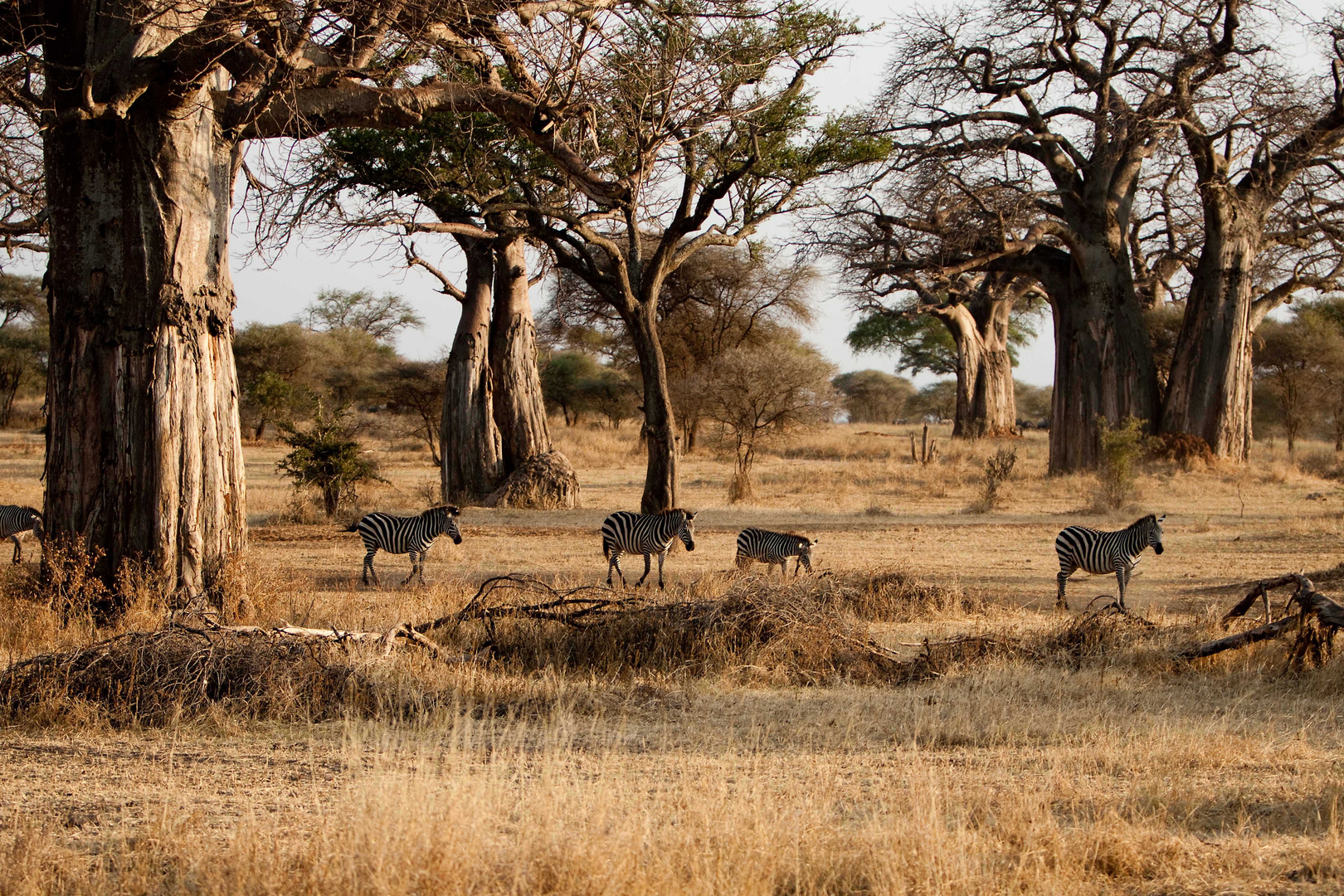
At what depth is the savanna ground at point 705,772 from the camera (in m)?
3.27

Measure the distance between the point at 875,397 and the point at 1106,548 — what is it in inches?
2121

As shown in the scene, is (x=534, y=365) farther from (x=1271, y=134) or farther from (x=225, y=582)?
(x=1271, y=134)

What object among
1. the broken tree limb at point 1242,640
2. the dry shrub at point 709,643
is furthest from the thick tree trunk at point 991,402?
the dry shrub at point 709,643

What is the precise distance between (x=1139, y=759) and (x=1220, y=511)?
47.6 feet

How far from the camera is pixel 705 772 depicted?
4.27 meters

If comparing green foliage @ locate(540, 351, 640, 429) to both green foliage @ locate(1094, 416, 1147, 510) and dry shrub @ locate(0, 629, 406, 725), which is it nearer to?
green foliage @ locate(1094, 416, 1147, 510)

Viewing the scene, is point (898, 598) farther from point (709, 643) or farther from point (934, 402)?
point (934, 402)

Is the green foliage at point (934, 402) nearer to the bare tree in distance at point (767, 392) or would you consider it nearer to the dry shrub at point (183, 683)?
the bare tree in distance at point (767, 392)

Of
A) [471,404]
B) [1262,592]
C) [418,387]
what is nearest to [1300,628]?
[1262,592]

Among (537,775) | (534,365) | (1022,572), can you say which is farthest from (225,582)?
(534,365)

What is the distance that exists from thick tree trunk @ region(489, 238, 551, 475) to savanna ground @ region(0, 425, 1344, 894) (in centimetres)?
912

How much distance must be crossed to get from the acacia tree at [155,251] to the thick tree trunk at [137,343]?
1 centimetres

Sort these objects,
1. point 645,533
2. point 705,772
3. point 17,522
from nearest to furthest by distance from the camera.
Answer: point 705,772 < point 645,533 < point 17,522

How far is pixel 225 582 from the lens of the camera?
24.7 feet
